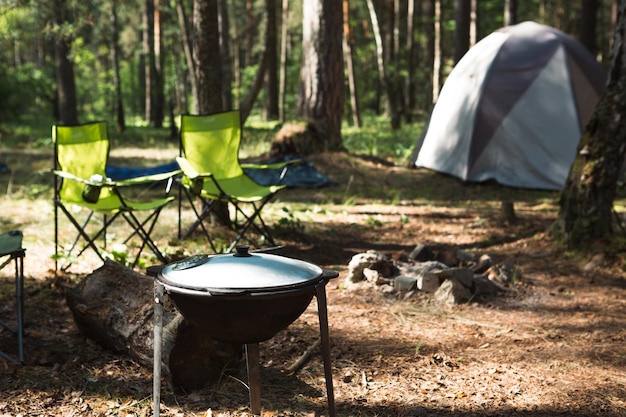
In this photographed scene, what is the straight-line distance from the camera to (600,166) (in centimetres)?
464

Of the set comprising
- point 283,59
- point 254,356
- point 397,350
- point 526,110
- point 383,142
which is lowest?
point 397,350

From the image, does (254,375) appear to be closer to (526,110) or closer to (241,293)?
(241,293)

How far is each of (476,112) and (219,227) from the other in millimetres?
3465

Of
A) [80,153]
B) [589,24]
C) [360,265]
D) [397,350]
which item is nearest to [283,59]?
[589,24]

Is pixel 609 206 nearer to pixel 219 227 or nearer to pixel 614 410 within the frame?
pixel 614 410

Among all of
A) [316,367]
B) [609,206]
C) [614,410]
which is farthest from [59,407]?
[609,206]

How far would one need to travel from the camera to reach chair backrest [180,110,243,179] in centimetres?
508

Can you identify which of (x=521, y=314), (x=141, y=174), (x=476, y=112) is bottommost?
(x=521, y=314)

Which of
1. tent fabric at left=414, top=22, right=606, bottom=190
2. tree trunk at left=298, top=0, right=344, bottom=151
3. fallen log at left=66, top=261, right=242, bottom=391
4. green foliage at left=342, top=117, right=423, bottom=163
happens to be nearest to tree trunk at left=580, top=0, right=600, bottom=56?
green foliage at left=342, top=117, right=423, bottom=163

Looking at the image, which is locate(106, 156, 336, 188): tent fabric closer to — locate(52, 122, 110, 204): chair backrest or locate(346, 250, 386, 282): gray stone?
locate(52, 122, 110, 204): chair backrest

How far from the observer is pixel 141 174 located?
726 cm

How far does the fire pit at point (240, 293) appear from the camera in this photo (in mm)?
2023

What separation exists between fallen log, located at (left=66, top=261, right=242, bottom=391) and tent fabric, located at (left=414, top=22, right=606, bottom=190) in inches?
198

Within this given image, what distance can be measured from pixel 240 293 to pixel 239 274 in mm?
118
